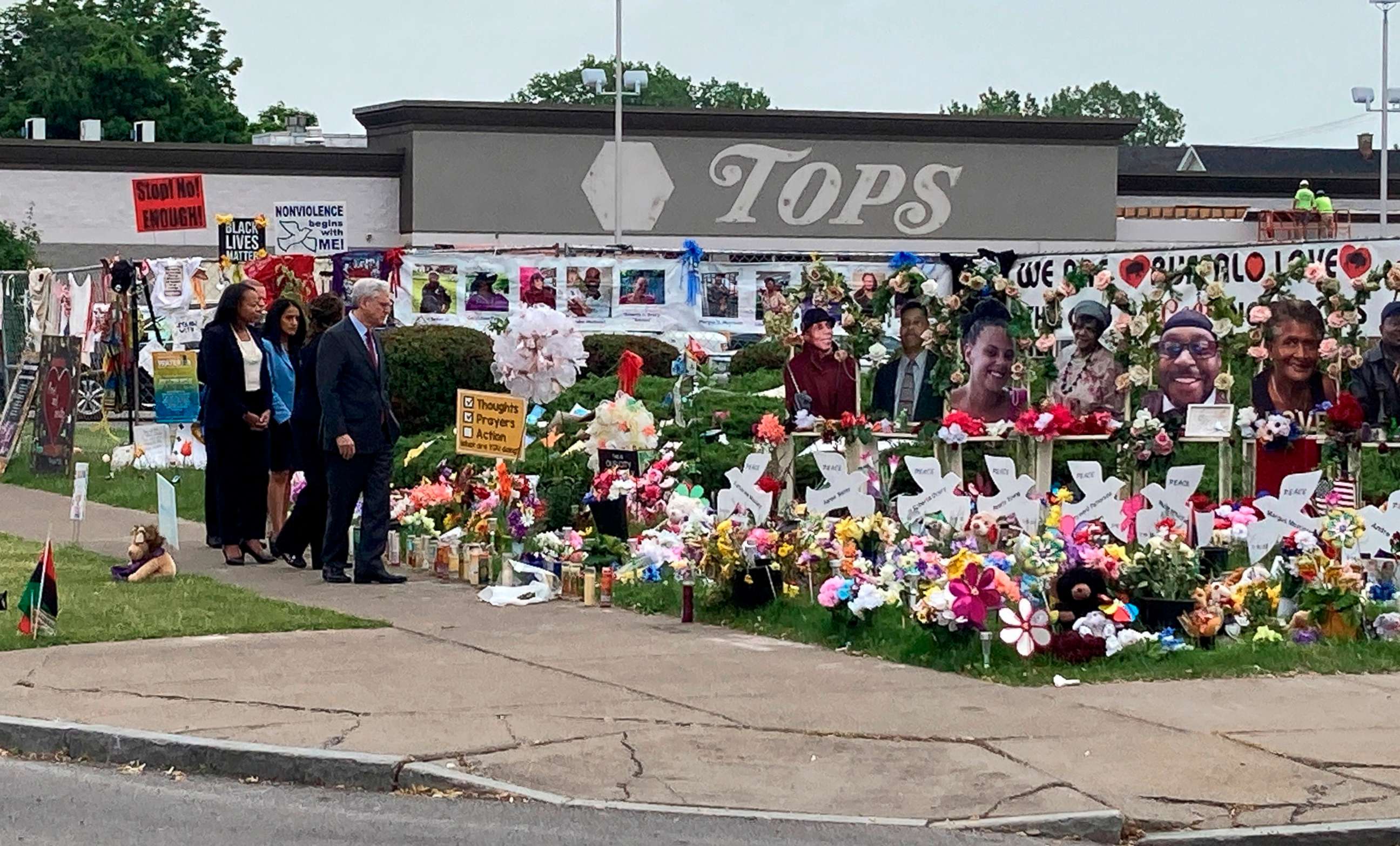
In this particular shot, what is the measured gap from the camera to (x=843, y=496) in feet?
38.2

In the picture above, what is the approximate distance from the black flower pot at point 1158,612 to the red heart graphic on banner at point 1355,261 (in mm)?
4960

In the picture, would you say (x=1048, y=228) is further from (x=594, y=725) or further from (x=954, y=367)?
(x=594, y=725)

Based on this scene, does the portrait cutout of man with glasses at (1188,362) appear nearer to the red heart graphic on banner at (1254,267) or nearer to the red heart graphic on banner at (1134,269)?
the red heart graphic on banner at (1134,269)

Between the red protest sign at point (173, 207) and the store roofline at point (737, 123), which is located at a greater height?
the store roofline at point (737, 123)

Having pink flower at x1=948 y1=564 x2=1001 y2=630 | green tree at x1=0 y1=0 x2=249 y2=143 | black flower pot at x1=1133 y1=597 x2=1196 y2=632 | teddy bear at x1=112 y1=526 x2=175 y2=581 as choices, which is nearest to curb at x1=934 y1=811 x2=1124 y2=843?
pink flower at x1=948 y1=564 x2=1001 y2=630

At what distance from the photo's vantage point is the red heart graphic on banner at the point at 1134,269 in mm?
14562

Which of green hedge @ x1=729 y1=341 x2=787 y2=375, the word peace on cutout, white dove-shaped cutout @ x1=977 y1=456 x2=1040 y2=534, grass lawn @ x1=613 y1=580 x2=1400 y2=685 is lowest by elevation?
grass lawn @ x1=613 y1=580 x2=1400 y2=685

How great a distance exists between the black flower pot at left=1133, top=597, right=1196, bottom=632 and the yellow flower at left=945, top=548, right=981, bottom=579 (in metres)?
0.81

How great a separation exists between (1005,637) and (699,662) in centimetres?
144

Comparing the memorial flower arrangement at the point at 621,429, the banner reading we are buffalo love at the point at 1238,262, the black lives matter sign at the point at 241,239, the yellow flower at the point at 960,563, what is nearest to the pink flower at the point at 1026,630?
the yellow flower at the point at 960,563

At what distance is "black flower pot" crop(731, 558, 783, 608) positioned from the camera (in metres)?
10.8

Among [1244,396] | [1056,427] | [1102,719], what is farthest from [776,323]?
[1102,719]

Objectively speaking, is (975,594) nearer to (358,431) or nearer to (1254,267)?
(358,431)

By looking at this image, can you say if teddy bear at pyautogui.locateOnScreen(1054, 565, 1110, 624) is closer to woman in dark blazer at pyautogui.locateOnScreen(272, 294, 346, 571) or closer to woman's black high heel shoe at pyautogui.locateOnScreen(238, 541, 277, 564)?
woman in dark blazer at pyautogui.locateOnScreen(272, 294, 346, 571)
